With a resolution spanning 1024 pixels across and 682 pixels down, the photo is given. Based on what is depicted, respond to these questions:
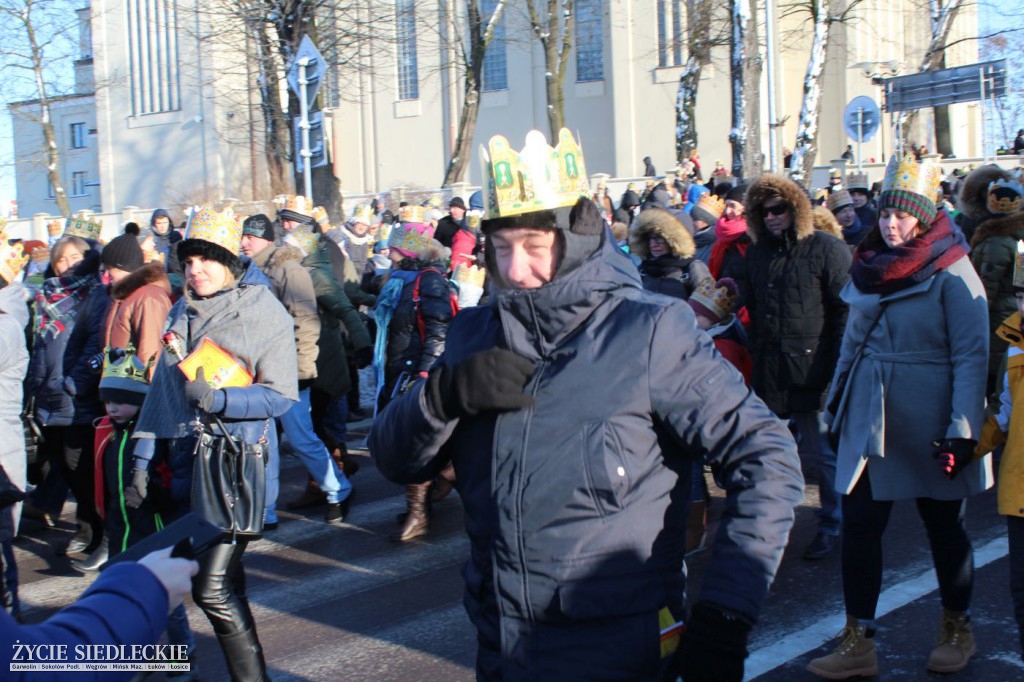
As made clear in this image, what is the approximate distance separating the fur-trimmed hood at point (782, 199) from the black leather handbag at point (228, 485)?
10.9ft

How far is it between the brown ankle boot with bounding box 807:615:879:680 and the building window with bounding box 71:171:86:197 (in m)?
64.3

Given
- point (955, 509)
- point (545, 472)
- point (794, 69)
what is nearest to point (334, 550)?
point (955, 509)

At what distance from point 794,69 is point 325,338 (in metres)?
35.8

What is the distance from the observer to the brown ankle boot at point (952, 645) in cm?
468

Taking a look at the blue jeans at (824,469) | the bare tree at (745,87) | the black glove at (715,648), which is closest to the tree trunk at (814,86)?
the bare tree at (745,87)

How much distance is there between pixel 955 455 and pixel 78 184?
6542 cm

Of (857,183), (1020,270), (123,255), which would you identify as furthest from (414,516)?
(857,183)

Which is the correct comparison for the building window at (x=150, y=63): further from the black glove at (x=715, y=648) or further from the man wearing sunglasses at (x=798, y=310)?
the black glove at (x=715, y=648)

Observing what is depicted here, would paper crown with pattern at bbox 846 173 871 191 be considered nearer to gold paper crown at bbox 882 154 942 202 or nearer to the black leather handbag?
gold paper crown at bbox 882 154 942 202

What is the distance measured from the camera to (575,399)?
2586 mm

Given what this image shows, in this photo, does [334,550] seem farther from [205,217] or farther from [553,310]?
[553,310]

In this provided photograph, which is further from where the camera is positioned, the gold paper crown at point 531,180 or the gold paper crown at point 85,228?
the gold paper crown at point 85,228

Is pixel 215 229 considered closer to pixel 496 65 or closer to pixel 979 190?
pixel 979 190

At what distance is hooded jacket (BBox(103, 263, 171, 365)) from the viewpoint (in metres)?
6.12
